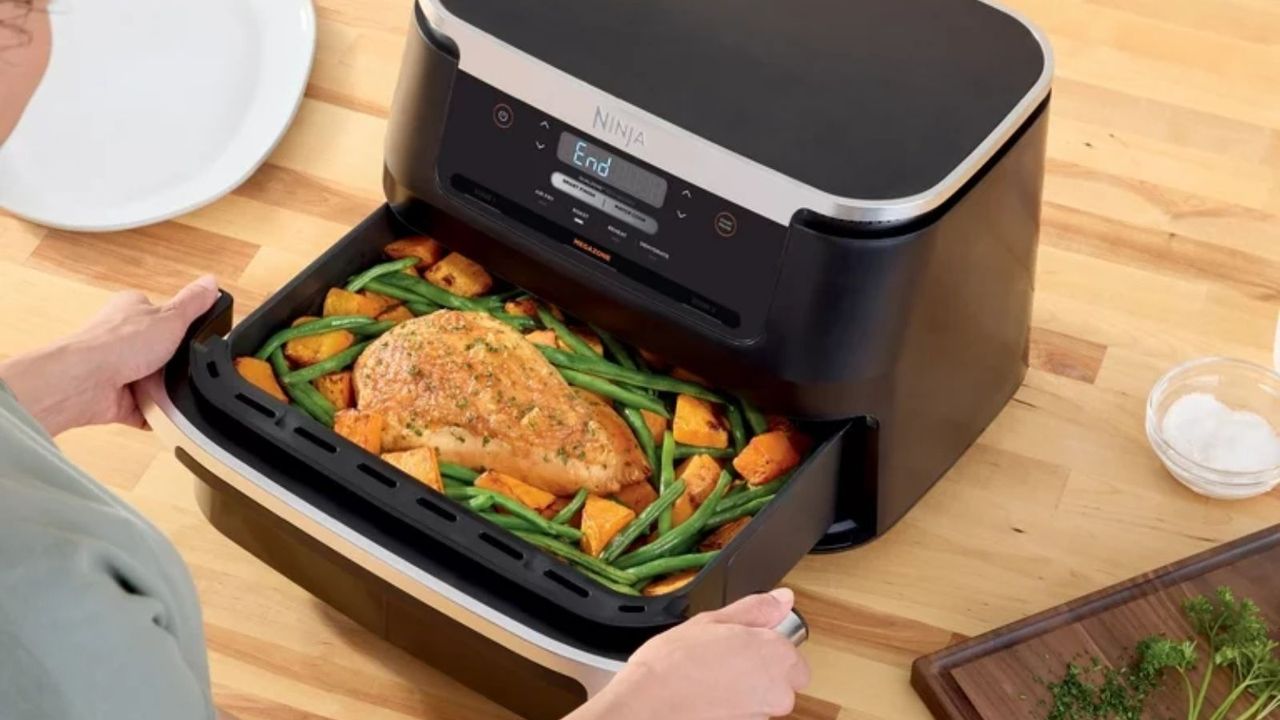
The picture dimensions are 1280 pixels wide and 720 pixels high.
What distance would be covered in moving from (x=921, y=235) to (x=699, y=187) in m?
0.17

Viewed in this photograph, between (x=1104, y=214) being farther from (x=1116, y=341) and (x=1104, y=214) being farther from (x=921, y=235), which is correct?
(x=921, y=235)

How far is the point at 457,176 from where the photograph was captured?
144 centimetres

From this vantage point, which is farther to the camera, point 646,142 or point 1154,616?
point 1154,616

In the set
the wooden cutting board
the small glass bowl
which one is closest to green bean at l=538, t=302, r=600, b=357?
the wooden cutting board

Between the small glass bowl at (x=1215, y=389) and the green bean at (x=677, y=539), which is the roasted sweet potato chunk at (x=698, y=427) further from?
the small glass bowl at (x=1215, y=389)

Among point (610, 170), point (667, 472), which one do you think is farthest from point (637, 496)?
point (610, 170)

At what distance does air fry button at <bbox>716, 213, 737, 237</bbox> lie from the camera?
130 cm

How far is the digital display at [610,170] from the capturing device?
1.33 metres


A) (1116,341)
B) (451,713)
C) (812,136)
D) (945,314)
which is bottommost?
(451,713)

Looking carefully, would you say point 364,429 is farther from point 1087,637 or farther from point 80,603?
point 1087,637

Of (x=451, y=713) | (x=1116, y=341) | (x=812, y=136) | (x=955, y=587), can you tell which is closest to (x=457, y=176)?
(x=812, y=136)

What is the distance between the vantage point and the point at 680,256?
135 centimetres

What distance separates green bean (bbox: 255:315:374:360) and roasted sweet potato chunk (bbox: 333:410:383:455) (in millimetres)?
85

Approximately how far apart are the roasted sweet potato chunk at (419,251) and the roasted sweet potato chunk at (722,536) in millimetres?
360
